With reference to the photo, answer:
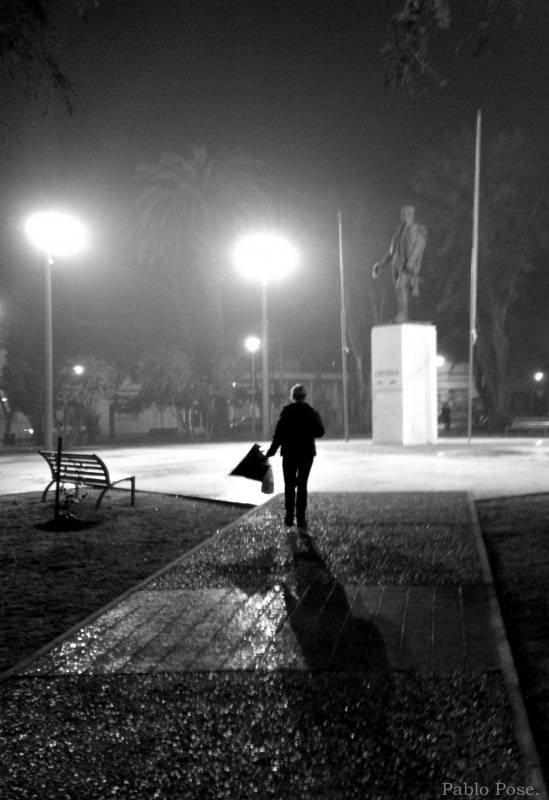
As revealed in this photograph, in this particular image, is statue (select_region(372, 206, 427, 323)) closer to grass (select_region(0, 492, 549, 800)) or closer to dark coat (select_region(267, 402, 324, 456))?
dark coat (select_region(267, 402, 324, 456))

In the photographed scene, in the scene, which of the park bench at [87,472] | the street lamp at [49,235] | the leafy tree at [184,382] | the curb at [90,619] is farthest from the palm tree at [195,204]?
the curb at [90,619]

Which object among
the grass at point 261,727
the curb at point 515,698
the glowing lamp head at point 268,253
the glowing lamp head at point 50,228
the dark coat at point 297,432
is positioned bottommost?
the grass at point 261,727

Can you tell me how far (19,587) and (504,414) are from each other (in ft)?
128

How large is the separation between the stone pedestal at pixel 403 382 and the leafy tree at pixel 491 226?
14451mm

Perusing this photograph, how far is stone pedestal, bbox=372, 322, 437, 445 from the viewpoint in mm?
25688

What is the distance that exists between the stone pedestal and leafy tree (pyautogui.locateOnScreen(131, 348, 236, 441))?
15510 mm

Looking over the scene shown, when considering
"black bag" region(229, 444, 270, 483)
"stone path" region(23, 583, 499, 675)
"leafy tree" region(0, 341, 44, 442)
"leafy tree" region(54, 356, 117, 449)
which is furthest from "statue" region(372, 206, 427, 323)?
"stone path" region(23, 583, 499, 675)

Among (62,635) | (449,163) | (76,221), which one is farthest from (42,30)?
(449,163)

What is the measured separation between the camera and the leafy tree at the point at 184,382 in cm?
3997

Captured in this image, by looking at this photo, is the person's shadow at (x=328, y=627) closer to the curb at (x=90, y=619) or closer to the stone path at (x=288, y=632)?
the stone path at (x=288, y=632)

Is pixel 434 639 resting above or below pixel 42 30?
below

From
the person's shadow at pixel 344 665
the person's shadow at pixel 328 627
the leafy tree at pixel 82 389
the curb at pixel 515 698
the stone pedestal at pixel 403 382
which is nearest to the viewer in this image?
the curb at pixel 515 698

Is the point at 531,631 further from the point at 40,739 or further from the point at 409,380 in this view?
the point at 409,380

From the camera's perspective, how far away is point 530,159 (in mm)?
38250
